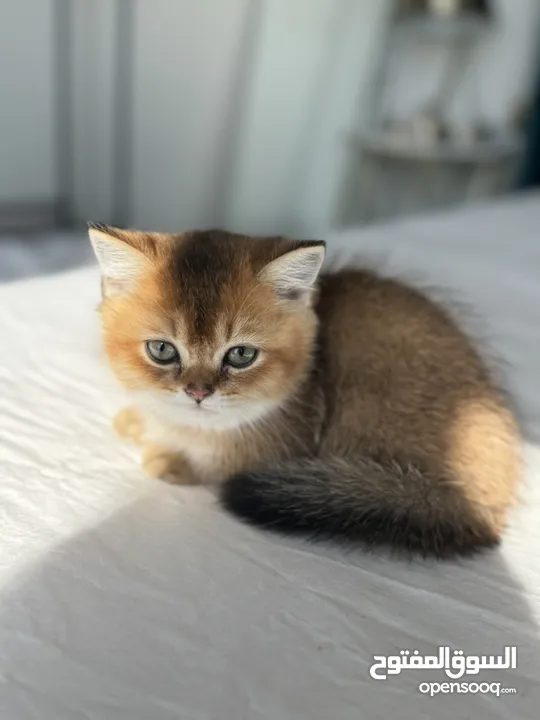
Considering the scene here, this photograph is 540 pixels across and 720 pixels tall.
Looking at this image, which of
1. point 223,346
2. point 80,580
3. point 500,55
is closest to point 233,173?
point 500,55

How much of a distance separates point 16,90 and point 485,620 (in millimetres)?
→ 3052

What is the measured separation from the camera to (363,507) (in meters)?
0.92

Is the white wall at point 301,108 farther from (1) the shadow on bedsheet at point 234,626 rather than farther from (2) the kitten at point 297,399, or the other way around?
(1) the shadow on bedsheet at point 234,626

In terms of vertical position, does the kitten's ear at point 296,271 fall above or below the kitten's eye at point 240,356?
above

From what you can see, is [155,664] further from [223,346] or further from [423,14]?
[423,14]

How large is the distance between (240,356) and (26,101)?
8.53 ft

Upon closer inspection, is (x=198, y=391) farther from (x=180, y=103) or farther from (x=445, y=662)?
(x=180, y=103)

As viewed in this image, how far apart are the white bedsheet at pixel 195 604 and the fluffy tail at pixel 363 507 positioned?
0.10ft

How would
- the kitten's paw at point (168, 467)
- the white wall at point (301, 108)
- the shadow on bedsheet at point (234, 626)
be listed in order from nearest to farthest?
the shadow on bedsheet at point (234, 626), the kitten's paw at point (168, 467), the white wall at point (301, 108)

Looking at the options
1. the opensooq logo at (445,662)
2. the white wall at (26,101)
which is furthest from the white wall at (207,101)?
the opensooq logo at (445,662)

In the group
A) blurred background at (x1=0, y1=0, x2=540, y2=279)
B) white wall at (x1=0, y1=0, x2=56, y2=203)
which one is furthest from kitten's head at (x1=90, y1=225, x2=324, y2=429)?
white wall at (x1=0, y1=0, x2=56, y2=203)

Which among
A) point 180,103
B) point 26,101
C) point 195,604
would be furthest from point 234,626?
point 180,103

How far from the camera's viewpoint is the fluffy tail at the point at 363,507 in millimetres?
896

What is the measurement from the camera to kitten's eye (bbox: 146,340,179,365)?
977 mm
